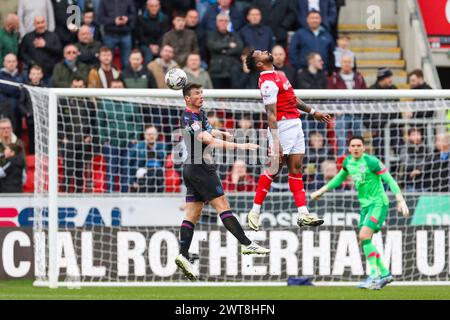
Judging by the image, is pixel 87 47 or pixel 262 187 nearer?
pixel 262 187

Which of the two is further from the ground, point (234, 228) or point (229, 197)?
point (229, 197)

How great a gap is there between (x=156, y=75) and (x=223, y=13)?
194 cm


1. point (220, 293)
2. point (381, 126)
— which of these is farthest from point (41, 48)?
point (220, 293)

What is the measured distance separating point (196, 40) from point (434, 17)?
5.85 metres

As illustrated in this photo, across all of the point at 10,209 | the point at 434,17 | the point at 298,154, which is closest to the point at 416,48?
the point at 434,17

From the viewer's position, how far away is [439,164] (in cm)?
2172

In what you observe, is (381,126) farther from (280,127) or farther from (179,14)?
(280,127)

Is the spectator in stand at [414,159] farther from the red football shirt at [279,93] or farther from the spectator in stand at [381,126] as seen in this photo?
the red football shirt at [279,93]

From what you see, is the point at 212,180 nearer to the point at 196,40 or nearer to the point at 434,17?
A: the point at 196,40

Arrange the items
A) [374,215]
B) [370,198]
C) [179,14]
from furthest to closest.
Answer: [179,14] → [370,198] → [374,215]

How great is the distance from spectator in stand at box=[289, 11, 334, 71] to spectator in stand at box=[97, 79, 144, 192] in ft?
10.6

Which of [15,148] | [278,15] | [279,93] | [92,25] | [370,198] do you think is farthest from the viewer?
[278,15]

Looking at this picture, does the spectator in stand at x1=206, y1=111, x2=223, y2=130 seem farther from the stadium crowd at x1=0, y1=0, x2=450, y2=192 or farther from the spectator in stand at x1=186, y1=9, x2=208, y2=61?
the spectator in stand at x1=186, y1=9, x2=208, y2=61

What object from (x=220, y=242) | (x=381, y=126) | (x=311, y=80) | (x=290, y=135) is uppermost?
(x=311, y=80)
